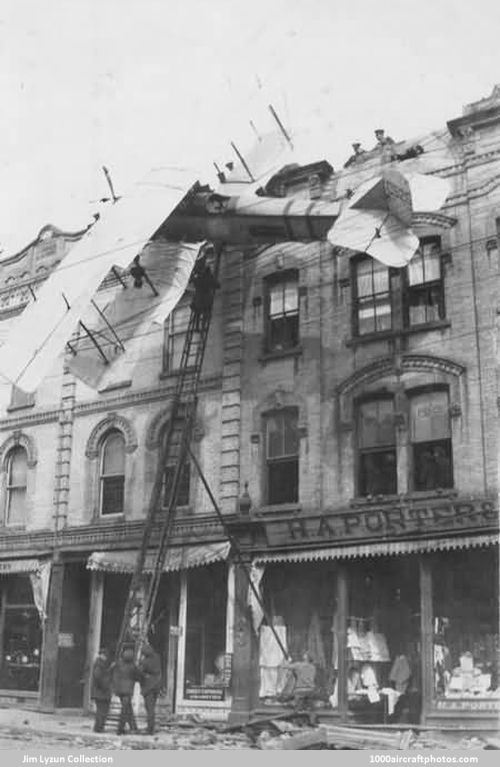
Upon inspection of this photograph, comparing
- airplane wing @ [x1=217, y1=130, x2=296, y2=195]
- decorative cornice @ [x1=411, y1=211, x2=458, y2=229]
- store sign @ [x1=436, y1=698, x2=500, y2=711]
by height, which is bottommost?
store sign @ [x1=436, y1=698, x2=500, y2=711]

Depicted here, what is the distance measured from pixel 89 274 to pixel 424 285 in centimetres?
524

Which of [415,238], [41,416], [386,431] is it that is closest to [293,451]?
[386,431]

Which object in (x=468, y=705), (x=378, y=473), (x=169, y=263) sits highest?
(x=169, y=263)

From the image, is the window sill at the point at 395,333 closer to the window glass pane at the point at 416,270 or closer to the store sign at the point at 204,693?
the window glass pane at the point at 416,270

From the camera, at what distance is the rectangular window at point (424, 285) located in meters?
15.2

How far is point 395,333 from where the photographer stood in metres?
15.3

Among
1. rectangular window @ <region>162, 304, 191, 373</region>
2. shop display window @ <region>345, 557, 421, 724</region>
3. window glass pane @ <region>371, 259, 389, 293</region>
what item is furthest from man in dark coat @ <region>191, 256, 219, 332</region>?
shop display window @ <region>345, 557, 421, 724</region>

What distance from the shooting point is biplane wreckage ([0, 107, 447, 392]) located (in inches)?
556

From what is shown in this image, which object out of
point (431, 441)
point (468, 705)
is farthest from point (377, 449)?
point (468, 705)

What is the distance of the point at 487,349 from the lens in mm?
14438

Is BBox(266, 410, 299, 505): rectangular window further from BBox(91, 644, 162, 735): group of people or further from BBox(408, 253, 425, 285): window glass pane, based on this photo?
BBox(91, 644, 162, 735): group of people

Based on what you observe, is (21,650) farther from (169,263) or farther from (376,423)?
(376,423)

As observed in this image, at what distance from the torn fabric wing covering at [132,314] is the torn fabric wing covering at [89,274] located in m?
1.01

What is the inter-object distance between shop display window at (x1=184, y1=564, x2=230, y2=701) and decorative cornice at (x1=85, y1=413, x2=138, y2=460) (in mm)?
2694
